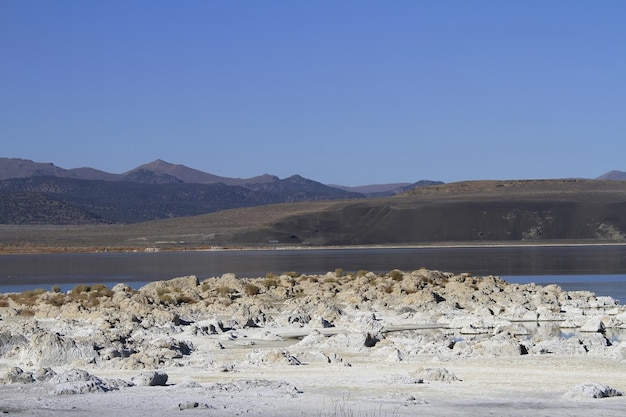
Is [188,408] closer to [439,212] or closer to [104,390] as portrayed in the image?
[104,390]

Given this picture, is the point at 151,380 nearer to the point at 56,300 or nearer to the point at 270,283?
the point at 56,300

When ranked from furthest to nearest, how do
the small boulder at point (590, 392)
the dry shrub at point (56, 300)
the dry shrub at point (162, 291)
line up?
the dry shrub at point (162, 291) → the dry shrub at point (56, 300) → the small boulder at point (590, 392)

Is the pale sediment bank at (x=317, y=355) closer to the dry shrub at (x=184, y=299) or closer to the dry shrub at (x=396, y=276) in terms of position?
the dry shrub at (x=184, y=299)

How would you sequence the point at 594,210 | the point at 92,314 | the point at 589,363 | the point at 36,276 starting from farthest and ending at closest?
1. the point at 594,210
2. the point at 36,276
3. the point at 92,314
4. the point at 589,363

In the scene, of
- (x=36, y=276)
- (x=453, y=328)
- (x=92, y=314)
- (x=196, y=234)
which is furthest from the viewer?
(x=196, y=234)

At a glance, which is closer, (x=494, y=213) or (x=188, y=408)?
(x=188, y=408)

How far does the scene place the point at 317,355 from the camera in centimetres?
1708

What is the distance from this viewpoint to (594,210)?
135m

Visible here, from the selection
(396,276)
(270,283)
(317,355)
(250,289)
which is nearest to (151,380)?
(317,355)

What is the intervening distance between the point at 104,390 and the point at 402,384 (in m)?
3.86

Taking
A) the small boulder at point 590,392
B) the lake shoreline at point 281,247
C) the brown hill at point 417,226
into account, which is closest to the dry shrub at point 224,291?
the small boulder at point 590,392

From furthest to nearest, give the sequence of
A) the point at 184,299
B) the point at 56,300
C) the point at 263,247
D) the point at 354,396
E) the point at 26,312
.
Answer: the point at 263,247, the point at 184,299, the point at 56,300, the point at 26,312, the point at 354,396

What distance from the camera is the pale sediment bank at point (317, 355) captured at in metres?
12.0

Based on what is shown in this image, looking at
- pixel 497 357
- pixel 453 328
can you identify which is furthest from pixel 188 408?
pixel 453 328
